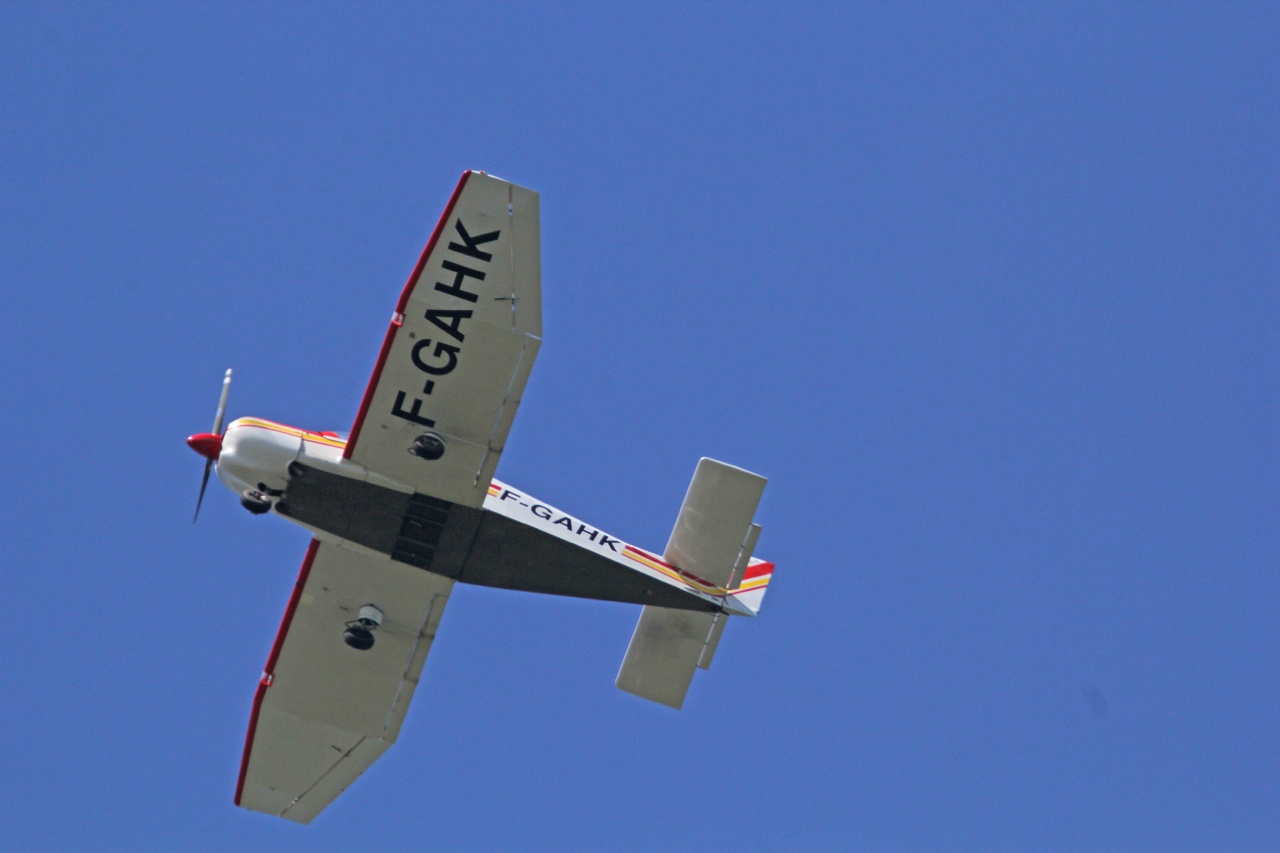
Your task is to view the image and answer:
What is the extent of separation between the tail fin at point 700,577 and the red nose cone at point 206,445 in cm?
658

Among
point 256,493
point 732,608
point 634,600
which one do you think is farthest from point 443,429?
point 732,608

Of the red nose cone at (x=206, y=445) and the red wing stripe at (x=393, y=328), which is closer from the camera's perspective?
the red wing stripe at (x=393, y=328)

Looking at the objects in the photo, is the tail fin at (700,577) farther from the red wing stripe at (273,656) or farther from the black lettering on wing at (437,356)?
the red wing stripe at (273,656)

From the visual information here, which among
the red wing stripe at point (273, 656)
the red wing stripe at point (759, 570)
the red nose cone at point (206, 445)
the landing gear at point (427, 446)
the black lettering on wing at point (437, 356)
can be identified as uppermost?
the black lettering on wing at point (437, 356)

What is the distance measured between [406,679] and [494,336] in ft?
19.2

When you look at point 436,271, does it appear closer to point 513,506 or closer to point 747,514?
point 513,506

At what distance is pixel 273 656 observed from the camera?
17.8 meters

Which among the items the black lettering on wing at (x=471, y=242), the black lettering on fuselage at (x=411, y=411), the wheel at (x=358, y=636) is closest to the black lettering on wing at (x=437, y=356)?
the black lettering on fuselage at (x=411, y=411)

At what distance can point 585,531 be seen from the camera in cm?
1731

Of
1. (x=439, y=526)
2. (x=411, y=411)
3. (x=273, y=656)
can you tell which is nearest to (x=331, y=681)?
(x=273, y=656)

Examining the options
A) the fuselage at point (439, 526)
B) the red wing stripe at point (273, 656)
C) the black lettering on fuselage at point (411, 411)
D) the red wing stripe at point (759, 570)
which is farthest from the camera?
the red wing stripe at point (759, 570)

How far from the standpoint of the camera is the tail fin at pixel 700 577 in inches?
691

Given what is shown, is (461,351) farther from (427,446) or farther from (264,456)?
(264,456)

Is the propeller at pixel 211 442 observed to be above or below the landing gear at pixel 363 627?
above
